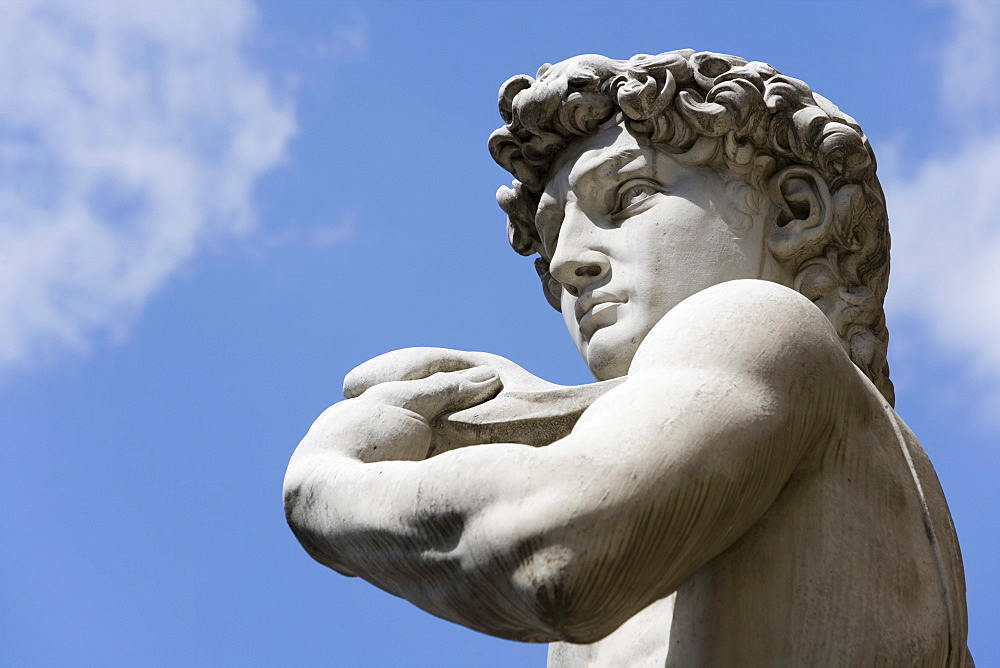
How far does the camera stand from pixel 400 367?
17.7ft

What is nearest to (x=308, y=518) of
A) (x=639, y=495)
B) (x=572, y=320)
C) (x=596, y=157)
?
(x=639, y=495)

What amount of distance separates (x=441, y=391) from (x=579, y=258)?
783 mm

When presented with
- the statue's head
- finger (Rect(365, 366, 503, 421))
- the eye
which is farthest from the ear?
finger (Rect(365, 366, 503, 421))

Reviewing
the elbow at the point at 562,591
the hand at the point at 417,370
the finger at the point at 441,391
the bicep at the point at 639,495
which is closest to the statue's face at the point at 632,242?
the hand at the point at 417,370

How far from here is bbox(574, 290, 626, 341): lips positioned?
219 inches

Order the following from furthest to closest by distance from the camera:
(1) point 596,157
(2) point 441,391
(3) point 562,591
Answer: (1) point 596,157 → (2) point 441,391 → (3) point 562,591

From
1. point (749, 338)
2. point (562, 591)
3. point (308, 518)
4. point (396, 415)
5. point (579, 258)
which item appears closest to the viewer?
point (562, 591)

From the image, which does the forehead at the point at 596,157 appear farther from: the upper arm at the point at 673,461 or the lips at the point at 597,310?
the upper arm at the point at 673,461

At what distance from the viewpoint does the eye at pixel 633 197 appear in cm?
569

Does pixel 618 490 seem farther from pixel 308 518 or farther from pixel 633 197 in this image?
pixel 633 197

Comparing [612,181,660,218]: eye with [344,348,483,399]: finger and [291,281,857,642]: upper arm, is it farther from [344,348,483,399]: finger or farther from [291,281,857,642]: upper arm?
[291,281,857,642]: upper arm

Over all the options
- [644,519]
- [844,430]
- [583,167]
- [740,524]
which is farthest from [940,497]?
[583,167]

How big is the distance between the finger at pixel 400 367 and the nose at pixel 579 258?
466mm

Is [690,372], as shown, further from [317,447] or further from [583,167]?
[583,167]
